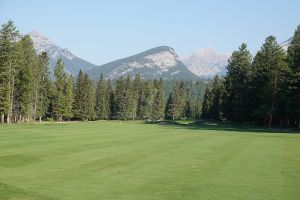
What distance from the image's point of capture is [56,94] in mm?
130250

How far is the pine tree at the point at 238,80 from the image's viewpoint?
10461 cm

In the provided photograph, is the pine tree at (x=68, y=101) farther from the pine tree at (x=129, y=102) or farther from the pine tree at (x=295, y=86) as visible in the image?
the pine tree at (x=295, y=86)

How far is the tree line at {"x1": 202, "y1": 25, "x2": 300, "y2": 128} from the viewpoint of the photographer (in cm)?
8275

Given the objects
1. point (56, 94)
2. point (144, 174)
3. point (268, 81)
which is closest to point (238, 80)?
point (268, 81)

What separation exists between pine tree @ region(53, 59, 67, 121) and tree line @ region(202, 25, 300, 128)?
46.8 meters

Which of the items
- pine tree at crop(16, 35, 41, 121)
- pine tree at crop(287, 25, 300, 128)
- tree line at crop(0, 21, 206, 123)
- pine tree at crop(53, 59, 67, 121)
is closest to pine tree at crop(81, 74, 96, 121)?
tree line at crop(0, 21, 206, 123)

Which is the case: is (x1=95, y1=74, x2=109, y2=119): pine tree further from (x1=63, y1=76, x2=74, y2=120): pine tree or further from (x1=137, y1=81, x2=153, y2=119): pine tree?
(x1=63, y1=76, x2=74, y2=120): pine tree

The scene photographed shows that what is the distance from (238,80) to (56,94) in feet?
176

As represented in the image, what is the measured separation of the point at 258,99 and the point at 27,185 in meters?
83.2

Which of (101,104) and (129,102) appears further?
(129,102)

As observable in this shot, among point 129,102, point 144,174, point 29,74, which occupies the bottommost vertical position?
point 144,174

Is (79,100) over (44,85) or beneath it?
beneath

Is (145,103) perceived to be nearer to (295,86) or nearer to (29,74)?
(29,74)

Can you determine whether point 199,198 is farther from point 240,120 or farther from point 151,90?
point 151,90
